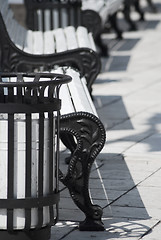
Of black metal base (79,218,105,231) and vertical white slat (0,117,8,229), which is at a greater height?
vertical white slat (0,117,8,229)

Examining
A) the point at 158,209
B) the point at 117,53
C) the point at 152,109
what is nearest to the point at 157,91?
the point at 152,109

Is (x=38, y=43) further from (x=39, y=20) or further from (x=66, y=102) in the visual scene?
(x=66, y=102)

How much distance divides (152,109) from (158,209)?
3939mm

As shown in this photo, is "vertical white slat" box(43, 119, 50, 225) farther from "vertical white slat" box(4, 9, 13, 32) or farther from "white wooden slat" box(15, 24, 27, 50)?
"vertical white slat" box(4, 9, 13, 32)

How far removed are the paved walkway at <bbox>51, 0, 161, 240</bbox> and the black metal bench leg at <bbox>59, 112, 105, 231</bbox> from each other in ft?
0.71

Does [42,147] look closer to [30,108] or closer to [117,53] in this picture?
[30,108]

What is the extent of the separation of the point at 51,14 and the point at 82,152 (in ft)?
18.6

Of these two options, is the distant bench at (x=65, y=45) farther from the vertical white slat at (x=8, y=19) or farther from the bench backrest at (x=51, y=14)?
the bench backrest at (x=51, y=14)

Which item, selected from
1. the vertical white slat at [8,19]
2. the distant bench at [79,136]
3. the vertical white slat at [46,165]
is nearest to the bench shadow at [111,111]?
the vertical white slat at [8,19]

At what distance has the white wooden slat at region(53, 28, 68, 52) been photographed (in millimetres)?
8214

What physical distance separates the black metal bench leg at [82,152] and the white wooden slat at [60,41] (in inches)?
116

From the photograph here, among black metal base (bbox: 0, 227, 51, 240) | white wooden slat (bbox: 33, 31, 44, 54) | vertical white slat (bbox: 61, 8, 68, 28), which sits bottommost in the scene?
vertical white slat (bbox: 61, 8, 68, 28)

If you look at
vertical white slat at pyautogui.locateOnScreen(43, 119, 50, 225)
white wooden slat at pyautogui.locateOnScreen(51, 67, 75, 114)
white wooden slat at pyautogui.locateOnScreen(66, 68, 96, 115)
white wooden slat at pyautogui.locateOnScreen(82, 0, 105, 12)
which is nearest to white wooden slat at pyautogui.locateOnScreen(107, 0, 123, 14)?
white wooden slat at pyautogui.locateOnScreen(82, 0, 105, 12)

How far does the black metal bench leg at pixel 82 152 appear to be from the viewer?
207 inches
